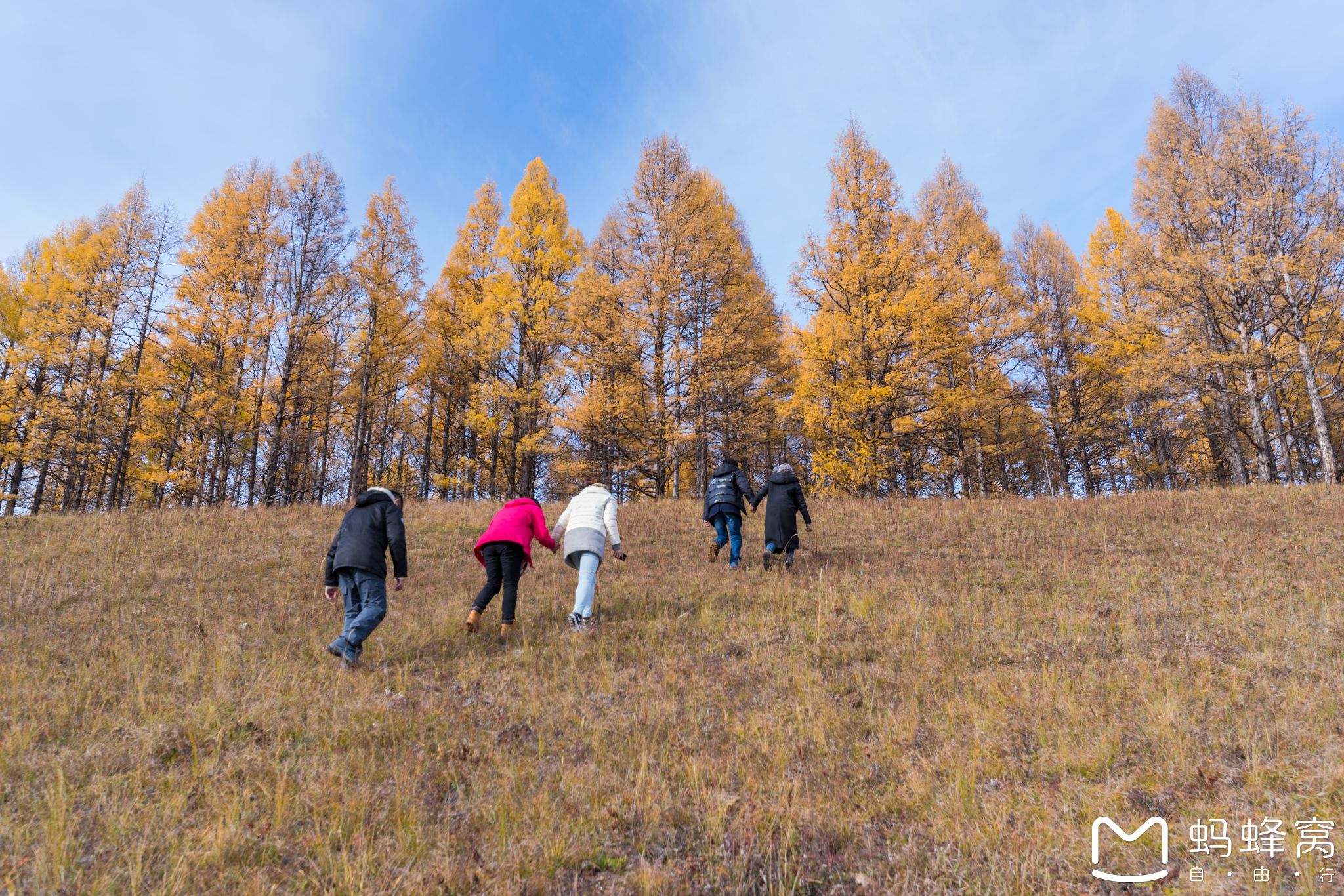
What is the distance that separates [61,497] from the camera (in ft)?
73.4

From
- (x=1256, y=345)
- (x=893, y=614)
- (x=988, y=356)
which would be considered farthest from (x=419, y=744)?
(x=1256, y=345)

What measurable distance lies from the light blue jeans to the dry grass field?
32 centimetres

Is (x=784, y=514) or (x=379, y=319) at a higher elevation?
(x=379, y=319)

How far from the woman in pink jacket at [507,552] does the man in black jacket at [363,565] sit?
84 cm

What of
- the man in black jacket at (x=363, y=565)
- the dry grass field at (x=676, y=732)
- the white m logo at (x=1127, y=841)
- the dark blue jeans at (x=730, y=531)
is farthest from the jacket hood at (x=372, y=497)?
the white m logo at (x=1127, y=841)

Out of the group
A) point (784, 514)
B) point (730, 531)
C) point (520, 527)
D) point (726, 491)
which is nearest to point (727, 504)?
point (726, 491)

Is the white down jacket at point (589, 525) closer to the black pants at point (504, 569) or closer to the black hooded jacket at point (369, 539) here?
the black pants at point (504, 569)

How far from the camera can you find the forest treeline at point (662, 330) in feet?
50.1

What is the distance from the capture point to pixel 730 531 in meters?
8.91

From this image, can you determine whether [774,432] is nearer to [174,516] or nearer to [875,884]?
[174,516]

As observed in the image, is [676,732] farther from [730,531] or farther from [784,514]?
[730,531]

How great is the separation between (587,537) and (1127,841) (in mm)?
4826

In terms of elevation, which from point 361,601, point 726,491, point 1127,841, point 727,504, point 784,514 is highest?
point 726,491

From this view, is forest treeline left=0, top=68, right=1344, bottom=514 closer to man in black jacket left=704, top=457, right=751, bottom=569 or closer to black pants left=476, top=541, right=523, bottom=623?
man in black jacket left=704, top=457, right=751, bottom=569
